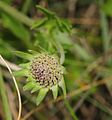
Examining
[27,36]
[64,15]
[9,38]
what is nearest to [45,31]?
[27,36]

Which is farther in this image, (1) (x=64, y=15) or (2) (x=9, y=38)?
(1) (x=64, y=15)

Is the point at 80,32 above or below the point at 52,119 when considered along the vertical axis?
above

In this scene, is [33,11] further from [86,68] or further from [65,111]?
[65,111]

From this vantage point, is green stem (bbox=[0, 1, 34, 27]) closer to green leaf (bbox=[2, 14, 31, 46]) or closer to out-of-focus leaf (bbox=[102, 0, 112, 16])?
green leaf (bbox=[2, 14, 31, 46])

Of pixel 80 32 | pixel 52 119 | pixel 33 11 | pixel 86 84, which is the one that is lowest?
pixel 52 119

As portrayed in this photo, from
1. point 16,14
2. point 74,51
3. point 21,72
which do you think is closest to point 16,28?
point 16,14

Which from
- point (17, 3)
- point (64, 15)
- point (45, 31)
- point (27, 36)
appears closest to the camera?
point (45, 31)

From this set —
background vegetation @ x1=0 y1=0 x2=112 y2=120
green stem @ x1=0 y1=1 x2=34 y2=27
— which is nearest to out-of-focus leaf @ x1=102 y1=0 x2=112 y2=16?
background vegetation @ x1=0 y1=0 x2=112 y2=120
